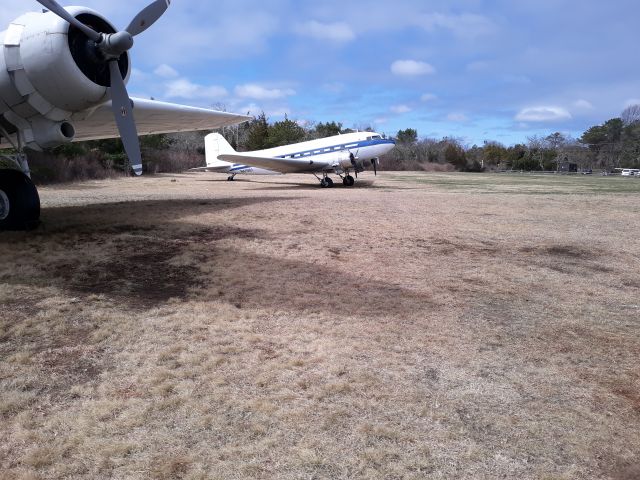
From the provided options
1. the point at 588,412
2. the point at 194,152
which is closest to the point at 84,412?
the point at 588,412

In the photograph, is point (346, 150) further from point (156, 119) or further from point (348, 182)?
point (156, 119)

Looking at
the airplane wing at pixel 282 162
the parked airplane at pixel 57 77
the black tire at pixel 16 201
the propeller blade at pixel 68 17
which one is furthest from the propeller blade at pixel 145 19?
the airplane wing at pixel 282 162

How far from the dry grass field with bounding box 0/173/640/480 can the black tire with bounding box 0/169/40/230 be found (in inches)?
15.9

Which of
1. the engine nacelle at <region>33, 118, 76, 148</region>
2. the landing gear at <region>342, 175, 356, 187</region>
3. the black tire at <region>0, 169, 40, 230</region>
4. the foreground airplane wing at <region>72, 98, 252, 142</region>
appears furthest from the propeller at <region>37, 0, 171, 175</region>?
the landing gear at <region>342, 175, 356, 187</region>

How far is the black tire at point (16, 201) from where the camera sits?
7785mm

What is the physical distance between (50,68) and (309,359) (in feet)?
18.6

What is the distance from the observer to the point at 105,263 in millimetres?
6812

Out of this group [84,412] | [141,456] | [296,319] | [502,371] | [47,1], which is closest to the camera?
[141,456]

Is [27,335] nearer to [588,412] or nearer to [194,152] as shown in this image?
[588,412]

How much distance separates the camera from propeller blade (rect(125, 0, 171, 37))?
6.72 meters

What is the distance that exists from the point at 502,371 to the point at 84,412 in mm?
3342

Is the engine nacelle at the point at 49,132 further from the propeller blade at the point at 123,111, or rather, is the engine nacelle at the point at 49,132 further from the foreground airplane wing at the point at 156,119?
the foreground airplane wing at the point at 156,119

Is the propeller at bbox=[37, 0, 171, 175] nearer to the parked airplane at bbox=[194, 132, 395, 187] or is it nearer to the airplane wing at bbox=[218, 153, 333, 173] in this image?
the airplane wing at bbox=[218, 153, 333, 173]

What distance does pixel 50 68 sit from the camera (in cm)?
653
